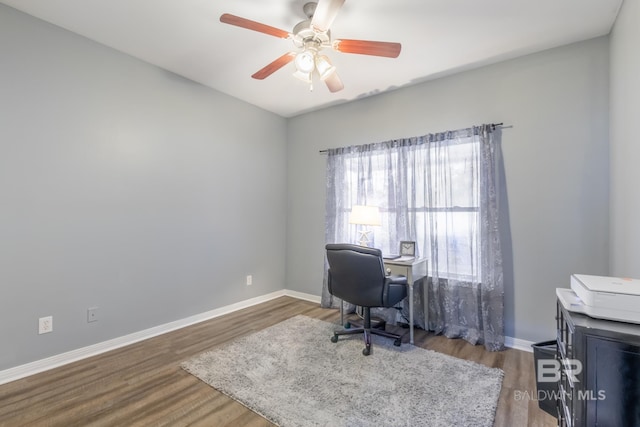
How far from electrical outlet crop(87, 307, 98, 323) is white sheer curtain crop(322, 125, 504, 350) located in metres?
2.77

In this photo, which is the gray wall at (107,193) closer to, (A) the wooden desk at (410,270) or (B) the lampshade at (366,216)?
(B) the lampshade at (366,216)

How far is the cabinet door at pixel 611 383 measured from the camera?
99 centimetres

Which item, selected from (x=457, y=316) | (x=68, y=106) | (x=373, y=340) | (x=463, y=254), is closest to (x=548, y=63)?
(x=463, y=254)

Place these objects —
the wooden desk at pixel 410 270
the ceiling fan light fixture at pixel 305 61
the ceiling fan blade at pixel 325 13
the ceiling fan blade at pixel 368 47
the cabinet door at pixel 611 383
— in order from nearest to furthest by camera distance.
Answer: the cabinet door at pixel 611 383, the ceiling fan blade at pixel 325 13, the ceiling fan blade at pixel 368 47, the ceiling fan light fixture at pixel 305 61, the wooden desk at pixel 410 270

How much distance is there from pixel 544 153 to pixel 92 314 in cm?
413

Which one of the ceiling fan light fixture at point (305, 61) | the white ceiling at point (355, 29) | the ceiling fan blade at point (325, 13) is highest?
the white ceiling at point (355, 29)

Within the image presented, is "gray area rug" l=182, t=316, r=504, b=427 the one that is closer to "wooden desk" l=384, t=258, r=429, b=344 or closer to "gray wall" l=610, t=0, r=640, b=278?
"wooden desk" l=384, t=258, r=429, b=344

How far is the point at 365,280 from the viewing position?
2.52m

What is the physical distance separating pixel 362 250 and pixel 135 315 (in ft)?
7.32

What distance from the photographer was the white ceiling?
2.05m

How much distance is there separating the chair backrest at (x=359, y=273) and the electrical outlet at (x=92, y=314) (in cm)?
208

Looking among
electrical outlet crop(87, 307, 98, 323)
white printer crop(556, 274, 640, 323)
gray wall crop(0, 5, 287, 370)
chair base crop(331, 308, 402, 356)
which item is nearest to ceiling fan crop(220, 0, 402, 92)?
gray wall crop(0, 5, 287, 370)

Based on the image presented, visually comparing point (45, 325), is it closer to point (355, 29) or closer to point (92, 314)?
point (92, 314)

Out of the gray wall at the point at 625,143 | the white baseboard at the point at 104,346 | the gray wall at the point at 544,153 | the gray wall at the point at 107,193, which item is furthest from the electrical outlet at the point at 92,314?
the gray wall at the point at 625,143
